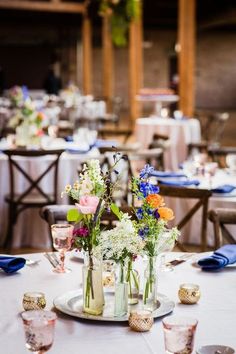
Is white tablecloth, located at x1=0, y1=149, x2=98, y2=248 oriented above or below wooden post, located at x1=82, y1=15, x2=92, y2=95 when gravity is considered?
below

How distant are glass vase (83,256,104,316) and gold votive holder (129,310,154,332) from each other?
155 mm

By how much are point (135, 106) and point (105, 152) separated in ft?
28.3

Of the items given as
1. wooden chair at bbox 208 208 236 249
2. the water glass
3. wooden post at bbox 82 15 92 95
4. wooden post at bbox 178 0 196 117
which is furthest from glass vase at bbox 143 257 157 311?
wooden post at bbox 82 15 92 95

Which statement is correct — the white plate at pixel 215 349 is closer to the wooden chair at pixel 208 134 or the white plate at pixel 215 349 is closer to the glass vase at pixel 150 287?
the glass vase at pixel 150 287

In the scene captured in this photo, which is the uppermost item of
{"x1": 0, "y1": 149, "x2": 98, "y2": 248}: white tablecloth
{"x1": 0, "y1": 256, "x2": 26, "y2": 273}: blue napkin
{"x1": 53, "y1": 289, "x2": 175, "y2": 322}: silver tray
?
{"x1": 0, "y1": 256, "x2": 26, "y2": 273}: blue napkin

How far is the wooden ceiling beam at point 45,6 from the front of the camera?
1889 centimetres

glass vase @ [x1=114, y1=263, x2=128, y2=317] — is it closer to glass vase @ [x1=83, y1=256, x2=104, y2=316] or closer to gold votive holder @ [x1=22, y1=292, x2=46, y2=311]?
glass vase @ [x1=83, y1=256, x2=104, y2=316]

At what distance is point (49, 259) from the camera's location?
2605mm

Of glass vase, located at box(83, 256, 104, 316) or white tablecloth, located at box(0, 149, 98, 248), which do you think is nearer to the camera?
glass vase, located at box(83, 256, 104, 316)

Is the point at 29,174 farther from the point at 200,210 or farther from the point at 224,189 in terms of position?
the point at 224,189

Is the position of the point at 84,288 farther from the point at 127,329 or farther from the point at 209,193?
the point at 209,193

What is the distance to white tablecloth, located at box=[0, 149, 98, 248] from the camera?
580 centimetres

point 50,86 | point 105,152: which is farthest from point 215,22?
point 105,152

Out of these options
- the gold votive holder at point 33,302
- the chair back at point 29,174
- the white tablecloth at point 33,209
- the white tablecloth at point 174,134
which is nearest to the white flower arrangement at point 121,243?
the gold votive holder at point 33,302
